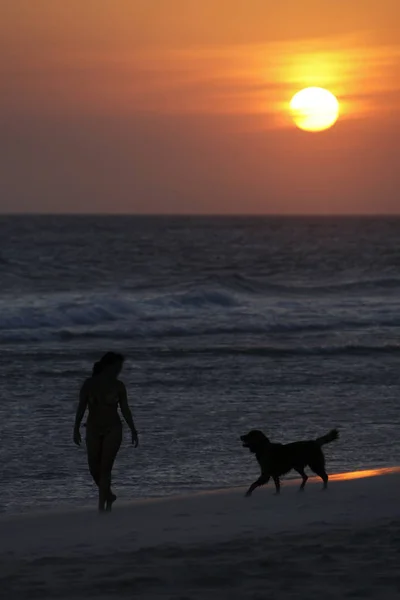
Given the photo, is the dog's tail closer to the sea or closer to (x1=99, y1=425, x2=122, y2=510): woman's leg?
the sea

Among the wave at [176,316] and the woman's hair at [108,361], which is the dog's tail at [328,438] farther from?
the wave at [176,316]

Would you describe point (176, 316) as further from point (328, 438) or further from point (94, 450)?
point (94, 450)

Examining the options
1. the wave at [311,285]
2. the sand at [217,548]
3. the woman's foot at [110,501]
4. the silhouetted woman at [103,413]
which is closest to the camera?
the sand at [217,548]

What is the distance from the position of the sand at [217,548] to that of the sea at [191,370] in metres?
1.35

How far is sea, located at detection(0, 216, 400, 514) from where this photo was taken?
11703 mm

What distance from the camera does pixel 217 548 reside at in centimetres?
741

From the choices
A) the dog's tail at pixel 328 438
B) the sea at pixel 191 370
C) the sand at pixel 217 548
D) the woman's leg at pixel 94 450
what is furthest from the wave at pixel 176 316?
the sand at pixel 217 548

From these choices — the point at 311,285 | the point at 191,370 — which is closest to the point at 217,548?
the point at 191,370

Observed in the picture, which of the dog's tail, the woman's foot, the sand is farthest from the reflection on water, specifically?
the woman's foot

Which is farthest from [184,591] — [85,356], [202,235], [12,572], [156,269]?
[202,235]

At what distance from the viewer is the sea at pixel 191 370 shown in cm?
1170

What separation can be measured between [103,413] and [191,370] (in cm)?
1137

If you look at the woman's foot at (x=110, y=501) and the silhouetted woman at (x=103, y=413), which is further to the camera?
the woman's foot at (x=110, y=501)

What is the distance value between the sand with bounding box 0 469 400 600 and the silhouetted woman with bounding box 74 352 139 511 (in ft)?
1.43
